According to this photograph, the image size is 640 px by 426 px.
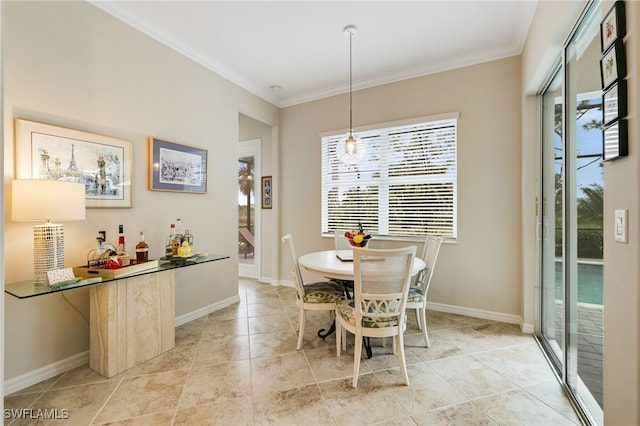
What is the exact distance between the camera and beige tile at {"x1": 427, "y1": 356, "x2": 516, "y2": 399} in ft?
6.44

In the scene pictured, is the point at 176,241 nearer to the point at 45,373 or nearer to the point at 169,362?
the point at 169,362

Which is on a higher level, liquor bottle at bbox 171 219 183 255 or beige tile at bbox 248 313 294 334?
liquor bottle at bbox 171 219 183 255

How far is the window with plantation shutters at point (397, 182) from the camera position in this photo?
11.4 ft

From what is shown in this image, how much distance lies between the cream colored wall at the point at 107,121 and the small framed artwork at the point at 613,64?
324 cm

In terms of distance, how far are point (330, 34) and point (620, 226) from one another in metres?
2.79

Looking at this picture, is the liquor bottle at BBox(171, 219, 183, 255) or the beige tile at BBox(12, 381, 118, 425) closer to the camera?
the beige tile at BBox(12, 381, 118, 425)

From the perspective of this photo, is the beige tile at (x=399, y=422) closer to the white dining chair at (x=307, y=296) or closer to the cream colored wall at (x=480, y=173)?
the white dining chair at (x=307, y=296)

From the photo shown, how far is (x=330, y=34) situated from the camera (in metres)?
2.91

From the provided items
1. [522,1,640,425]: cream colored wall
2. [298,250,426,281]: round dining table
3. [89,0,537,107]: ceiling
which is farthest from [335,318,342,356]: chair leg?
[89,0,537,107]: ceiling

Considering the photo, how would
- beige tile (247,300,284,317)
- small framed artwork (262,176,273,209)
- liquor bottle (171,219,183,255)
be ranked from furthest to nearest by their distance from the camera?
small framed artwork (262,176,273,209) → beige tile (247,300,284,317) → liquor bottle (171,219,183,255)

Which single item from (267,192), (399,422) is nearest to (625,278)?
(399,422)

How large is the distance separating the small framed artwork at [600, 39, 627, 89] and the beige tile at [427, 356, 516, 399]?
6.17 ft

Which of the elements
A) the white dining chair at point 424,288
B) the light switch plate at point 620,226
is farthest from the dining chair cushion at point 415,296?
the light switch plate at point 620,226

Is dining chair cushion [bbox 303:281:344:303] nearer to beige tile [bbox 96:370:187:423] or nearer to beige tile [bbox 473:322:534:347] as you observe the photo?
beige tile [bbox 96:370:187:423]
